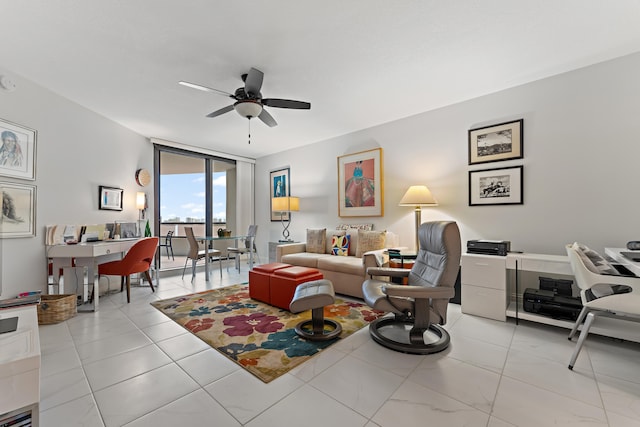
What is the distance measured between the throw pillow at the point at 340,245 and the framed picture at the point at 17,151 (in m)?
3.94

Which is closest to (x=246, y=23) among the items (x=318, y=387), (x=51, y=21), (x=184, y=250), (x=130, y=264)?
(x=51, y=21)

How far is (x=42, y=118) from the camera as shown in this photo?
3.08 m

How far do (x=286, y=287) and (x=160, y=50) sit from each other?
2687mm

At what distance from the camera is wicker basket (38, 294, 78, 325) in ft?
8.95

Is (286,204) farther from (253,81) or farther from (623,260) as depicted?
(623,260)

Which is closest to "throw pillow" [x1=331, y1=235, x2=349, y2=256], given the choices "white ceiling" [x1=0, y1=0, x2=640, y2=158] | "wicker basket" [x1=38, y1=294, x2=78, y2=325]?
"white ceiling" [x1=0, y1=0, x2=640, y2=158]

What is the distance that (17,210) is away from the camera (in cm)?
281

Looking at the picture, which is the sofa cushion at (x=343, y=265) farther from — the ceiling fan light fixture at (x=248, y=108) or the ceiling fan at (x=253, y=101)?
the ceiling fan light fixture at (x=248, y=108)

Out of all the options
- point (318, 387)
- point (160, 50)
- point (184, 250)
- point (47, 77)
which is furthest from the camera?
point (184, 250)

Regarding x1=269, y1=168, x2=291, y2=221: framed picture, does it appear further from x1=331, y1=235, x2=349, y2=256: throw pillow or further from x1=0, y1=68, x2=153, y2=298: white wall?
x1=0, y1=68, x2=153, y2=298: white wall

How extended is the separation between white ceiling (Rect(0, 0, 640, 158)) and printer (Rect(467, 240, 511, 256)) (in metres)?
1.87

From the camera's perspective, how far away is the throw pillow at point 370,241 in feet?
12.7

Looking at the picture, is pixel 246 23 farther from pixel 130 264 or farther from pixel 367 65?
pixel 130 264

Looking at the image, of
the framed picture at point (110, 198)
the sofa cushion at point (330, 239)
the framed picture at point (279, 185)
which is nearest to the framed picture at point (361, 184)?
the sofa cushion at point (330, 239)
